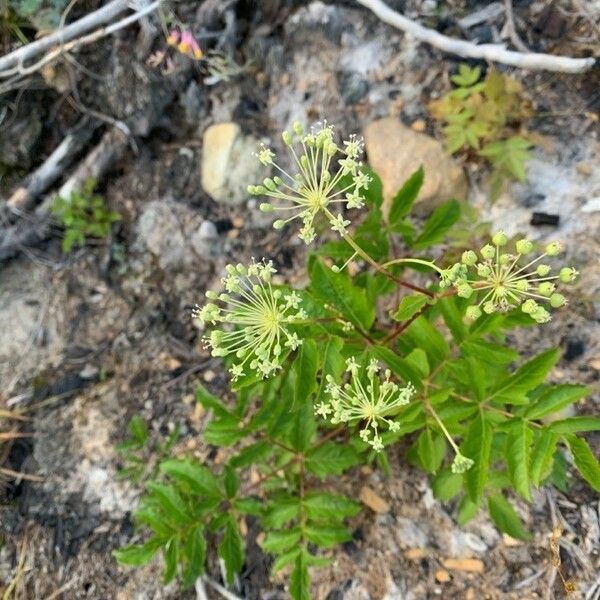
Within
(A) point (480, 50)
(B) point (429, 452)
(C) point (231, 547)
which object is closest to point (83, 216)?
(C) point (231, 547)

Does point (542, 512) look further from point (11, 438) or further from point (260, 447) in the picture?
point (11, 438)

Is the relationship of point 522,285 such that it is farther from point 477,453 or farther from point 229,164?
point 229,164

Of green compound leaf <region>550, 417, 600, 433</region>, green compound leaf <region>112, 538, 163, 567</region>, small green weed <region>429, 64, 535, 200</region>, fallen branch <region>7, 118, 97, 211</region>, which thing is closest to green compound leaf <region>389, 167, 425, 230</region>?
small green weed <region>429, 64, 535, 200</region>

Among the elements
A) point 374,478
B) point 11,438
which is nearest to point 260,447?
point 374,478

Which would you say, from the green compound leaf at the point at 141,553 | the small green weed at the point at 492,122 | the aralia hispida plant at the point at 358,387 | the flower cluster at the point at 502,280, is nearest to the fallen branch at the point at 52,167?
the aralia hispida plant at the point at 358,387

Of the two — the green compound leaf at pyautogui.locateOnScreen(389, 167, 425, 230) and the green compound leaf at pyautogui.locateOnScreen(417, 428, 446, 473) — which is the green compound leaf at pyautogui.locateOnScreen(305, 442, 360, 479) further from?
the green compound leaf at pyautogui.locateOnScreen(389, 167, 425, 230)
